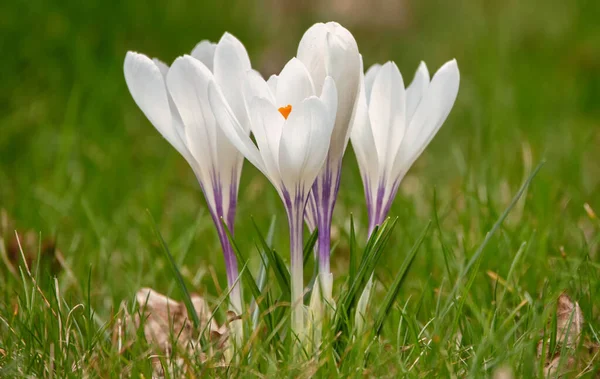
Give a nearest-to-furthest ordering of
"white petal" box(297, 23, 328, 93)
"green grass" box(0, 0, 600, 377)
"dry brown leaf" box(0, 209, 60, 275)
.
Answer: "white petal" box(297, 23, 328, 93), "green grass" box(0, 0, 600, 377), "dry brown leaf" box(0, 209, 60, 275)

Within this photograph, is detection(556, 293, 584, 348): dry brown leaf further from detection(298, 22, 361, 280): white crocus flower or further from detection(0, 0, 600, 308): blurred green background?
detection(298, 22, 361, 280): white crocus flower

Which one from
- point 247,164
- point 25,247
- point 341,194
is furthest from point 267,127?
point 247,164

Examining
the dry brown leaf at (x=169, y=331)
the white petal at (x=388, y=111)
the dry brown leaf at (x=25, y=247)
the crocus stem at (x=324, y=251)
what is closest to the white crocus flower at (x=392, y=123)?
the white petal at (x=388, y=111)

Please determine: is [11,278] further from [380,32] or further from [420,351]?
[380,32]

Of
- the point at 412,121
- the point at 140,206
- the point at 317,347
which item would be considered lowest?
the point at 140,206

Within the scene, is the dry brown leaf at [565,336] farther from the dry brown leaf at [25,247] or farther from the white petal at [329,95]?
the dry brown leaf at [25,247]

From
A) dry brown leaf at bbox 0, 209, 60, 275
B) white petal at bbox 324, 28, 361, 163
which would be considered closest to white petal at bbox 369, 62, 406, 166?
white petal at bbox 324, 28, 361, 163

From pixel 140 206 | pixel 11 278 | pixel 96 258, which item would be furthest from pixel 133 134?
pixel 11 278
